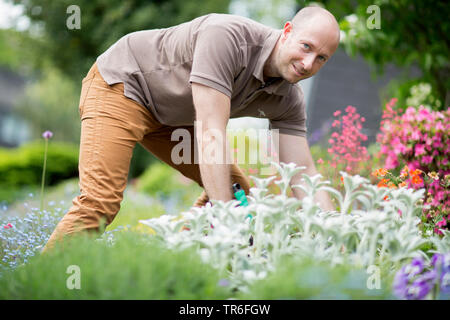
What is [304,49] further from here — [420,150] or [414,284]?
[420,150]

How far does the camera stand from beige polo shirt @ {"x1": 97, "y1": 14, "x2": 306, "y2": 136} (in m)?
2.15

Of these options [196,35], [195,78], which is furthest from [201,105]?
[196,35]

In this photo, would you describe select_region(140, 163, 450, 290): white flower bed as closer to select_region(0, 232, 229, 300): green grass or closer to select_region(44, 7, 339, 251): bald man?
select_region(0, 232, 229, 300): green grass

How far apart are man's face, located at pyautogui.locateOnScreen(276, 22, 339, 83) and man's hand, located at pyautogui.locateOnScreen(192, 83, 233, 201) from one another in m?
0.41

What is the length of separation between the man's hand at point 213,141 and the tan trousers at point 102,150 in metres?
0.49

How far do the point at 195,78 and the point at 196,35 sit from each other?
12.7 inches

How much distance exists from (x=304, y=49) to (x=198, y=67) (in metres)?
0.53

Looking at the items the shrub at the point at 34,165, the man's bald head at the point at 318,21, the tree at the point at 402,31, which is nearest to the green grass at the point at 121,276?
the man's bald head at the point at 318,21

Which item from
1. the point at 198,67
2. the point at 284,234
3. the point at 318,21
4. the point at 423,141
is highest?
the point at 318,21

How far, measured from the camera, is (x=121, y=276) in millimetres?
1302

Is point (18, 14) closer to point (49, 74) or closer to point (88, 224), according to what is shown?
point (49, 74)

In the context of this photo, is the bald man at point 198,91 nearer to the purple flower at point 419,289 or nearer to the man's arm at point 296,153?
the man's arm at point 296,153

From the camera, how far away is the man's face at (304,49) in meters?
2.17

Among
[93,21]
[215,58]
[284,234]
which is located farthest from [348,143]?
[93,21]
